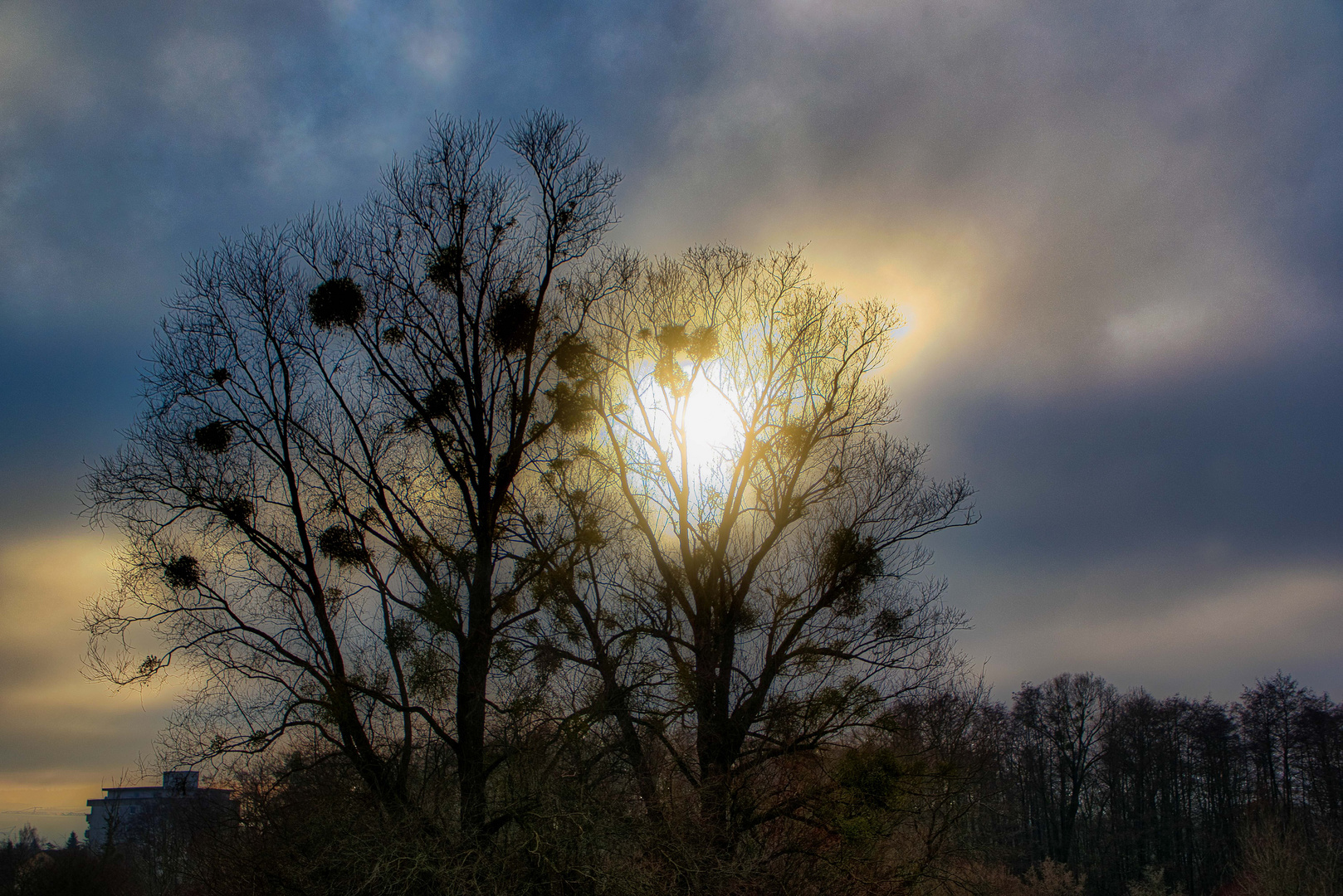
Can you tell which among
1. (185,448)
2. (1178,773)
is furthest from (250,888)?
(1178,773)

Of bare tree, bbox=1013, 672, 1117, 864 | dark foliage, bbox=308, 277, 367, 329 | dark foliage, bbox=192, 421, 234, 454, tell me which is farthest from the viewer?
bare tree, bbox=1013, 672, 1117, 864

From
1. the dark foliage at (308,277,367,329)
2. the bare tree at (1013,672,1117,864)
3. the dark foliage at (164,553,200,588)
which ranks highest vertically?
the dark foliage at (308,277,367,329)

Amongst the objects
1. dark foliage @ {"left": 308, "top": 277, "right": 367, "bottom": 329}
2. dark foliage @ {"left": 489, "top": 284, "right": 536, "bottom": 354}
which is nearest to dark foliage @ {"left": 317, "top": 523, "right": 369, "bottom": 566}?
dark foliage @ {"left": 308, "top": 277, "right": 367, "bottom": 329}

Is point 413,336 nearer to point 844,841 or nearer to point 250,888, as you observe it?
point 250,888

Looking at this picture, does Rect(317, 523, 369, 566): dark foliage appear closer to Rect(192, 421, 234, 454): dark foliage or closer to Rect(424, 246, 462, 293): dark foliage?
Rect(192, 421, 234, 454): dark foliage

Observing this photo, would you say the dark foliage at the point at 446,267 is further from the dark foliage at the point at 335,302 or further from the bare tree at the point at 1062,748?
the bare tree at the point at 1062,748

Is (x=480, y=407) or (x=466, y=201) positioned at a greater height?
(x=466, y=201)

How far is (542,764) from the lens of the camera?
10414 millimetres

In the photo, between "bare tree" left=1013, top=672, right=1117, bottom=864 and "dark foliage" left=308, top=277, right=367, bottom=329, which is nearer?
"dark foliage" left=308, top=277, right=367, bottom=329

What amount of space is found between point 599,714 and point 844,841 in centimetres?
377

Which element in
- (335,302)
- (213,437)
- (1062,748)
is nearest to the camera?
(335,302)

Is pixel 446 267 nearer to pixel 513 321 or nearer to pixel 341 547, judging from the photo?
pixel 513 321

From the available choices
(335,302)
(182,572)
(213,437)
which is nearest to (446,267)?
(335,302)

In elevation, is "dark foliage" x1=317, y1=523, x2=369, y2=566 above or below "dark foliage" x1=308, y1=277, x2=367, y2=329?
below
